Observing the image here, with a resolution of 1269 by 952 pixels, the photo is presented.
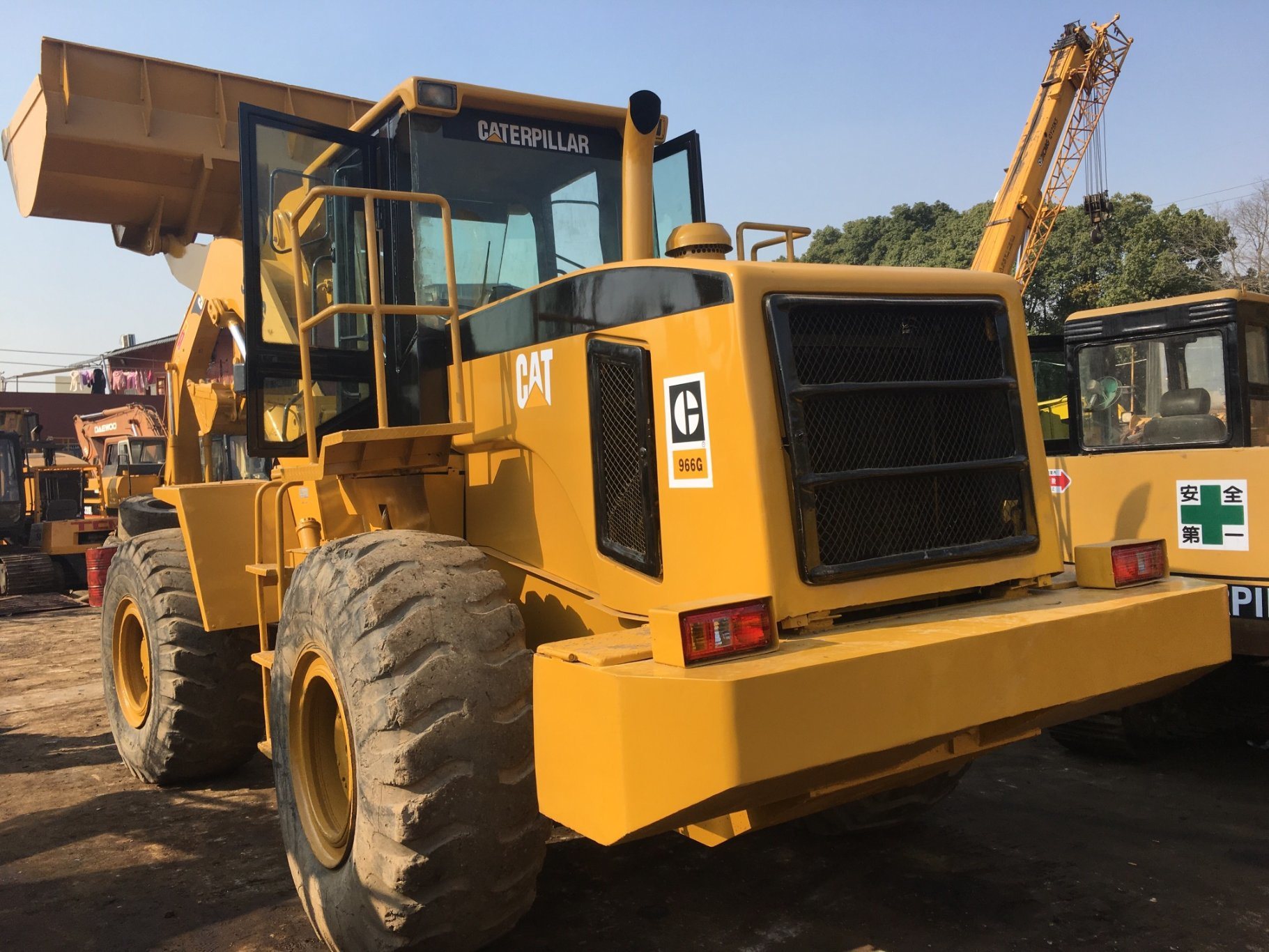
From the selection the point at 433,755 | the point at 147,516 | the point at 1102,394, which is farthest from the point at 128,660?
the point at 1102,394

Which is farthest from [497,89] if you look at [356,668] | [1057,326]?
[1057,326]

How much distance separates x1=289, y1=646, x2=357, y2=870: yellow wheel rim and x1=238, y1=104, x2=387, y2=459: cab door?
1.44 meters

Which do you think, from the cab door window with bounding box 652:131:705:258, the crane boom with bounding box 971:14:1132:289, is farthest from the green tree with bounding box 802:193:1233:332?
the cab door window with bounding box 652:131:705:258

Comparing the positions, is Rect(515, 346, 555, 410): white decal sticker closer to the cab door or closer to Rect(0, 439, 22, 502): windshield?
the cab door

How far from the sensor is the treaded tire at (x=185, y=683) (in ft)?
18.0

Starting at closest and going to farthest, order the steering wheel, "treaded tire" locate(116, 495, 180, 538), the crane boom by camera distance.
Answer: the steering wheel → "treaded tire" locate(116, 495, 180, 538) → the crane boom

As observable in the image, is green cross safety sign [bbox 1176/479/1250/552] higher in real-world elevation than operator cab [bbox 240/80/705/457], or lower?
lower

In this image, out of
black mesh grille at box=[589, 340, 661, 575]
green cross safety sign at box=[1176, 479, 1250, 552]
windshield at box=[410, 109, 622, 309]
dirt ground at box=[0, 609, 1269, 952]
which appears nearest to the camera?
black mesh grille at box=[589, 340, 661, 575]

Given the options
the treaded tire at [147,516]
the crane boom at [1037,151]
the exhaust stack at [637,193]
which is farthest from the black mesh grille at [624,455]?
the crane boom at [1037,151]

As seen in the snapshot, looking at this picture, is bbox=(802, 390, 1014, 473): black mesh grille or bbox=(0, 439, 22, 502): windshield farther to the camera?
bbox=(0, 439, 22, 502): windshield

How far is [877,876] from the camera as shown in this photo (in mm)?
4238

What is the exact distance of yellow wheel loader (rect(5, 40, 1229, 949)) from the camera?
9.27ft

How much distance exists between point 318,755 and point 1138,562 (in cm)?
305

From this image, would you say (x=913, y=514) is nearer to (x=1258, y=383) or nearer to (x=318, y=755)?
(x=318, y=755)
